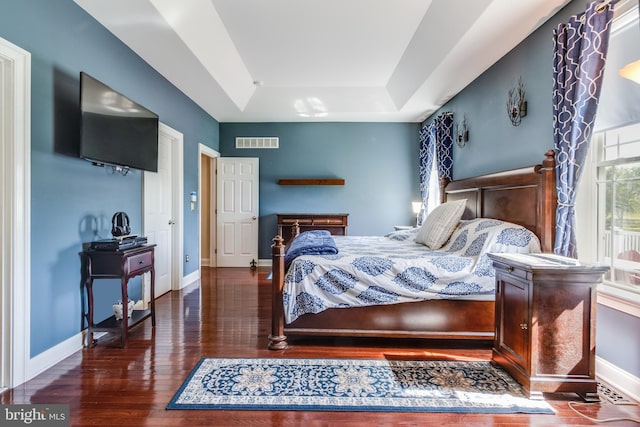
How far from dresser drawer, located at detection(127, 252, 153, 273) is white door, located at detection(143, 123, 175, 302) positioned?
78 centimetres

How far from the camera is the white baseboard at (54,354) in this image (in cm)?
218

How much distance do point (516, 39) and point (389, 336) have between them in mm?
2822

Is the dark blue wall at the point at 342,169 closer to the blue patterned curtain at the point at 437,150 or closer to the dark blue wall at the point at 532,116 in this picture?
the blue patterned curtain at the point at 437,150

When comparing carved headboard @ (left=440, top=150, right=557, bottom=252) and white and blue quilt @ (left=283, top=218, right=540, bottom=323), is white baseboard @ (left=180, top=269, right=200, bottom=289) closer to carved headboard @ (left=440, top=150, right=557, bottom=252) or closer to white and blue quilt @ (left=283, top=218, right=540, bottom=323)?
white and blue quilt @ (left=283, top=218, right=540, bottom=323)

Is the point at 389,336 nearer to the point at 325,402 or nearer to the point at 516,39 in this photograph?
the point at 325,402

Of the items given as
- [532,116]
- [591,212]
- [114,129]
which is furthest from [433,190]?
[114,129]

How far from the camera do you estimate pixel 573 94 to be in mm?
2213

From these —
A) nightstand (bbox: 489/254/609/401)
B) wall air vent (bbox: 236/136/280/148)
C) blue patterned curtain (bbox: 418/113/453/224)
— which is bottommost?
nightstand (bbox: 489/254/609/401)

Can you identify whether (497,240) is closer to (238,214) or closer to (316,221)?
(316,221)

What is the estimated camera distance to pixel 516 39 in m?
2.94

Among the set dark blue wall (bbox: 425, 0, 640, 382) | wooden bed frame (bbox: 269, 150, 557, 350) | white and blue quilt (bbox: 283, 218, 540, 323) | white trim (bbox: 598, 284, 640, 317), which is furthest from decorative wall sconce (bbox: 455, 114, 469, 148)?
white trim (bbox: 598, 284, 640, 317)

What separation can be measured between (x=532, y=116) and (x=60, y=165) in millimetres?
3812

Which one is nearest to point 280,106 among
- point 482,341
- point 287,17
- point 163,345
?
point 287,17

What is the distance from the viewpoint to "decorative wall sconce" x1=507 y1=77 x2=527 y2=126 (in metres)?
2.96
